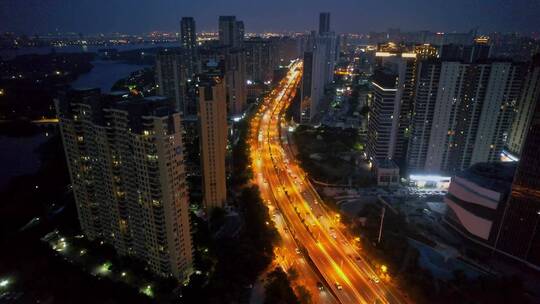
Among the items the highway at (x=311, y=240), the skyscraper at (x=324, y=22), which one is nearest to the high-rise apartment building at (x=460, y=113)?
the highway at (x=311, y=240)

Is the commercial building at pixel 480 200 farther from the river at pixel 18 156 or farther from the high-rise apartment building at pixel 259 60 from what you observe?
the high-rise apartment building at pixel 259 60

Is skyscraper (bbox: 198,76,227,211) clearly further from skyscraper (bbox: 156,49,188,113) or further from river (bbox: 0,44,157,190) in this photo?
skyscraper (bbox: 156,49,188,113)

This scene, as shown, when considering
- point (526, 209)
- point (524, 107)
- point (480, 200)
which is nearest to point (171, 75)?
point (480, 200)

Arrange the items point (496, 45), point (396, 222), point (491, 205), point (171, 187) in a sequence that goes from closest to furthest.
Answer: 1. point (171, 187)
2. point (491, 205)
3. point (396, 222)
4. point (496, 45)

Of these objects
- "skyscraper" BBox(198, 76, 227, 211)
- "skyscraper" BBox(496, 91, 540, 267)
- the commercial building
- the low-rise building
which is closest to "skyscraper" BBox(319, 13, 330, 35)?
the low-rise building

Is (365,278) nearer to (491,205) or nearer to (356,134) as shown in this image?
(491,205)

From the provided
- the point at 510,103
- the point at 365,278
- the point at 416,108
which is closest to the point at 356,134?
the point at 416,108

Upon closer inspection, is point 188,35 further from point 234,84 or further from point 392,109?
point 392,109
